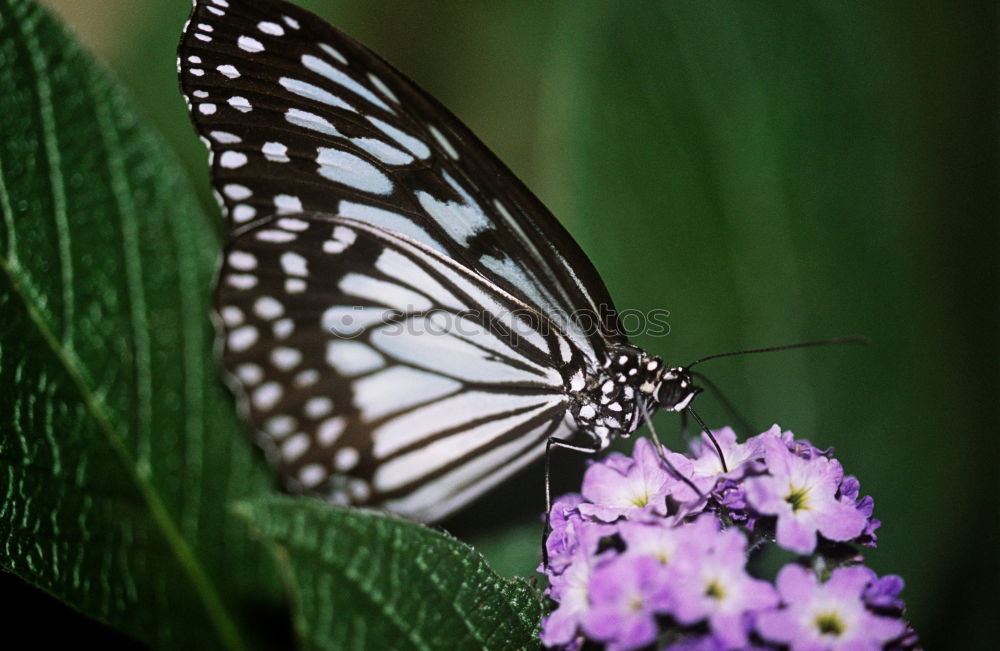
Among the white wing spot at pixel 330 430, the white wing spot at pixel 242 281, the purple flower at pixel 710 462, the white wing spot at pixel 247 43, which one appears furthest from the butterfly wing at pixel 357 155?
the white wing spot at pixel 330 430

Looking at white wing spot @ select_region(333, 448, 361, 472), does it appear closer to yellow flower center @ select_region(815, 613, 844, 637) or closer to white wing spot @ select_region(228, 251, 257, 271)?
white wing spot @ select_region(228, 251, 257, 271)

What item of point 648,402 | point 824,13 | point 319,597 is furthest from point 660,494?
point 824,13

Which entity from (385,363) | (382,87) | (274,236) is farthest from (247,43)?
(385,363)

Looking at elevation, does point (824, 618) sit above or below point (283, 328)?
below

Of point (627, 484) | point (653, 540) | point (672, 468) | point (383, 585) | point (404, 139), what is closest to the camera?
point (383, 585)

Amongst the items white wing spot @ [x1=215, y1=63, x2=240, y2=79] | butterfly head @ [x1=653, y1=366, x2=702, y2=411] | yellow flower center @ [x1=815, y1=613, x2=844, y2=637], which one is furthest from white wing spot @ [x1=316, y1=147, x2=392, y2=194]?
yellow flower center @ [x1=815, y1=613, x2=844, y2=637]

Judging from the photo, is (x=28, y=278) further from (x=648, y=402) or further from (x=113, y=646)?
(x=648, y=402)

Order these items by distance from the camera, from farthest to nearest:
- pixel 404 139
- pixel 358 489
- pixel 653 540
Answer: pixel 358 489, pixel 404 139, pixel 653 540

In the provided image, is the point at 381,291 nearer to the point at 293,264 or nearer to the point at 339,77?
the point at 293,264
